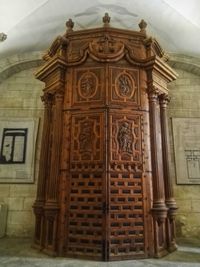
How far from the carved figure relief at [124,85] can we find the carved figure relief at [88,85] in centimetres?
34

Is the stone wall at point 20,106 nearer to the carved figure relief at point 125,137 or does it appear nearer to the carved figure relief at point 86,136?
the carved figure relief at point 86,136

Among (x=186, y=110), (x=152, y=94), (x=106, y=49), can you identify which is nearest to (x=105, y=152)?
(x=152, y=94)

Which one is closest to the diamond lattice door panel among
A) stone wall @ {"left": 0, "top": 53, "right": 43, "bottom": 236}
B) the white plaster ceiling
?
the white plaster ceiling

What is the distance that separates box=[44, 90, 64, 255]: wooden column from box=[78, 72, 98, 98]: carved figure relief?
320mm

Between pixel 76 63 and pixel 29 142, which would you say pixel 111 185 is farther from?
pixel 29 142

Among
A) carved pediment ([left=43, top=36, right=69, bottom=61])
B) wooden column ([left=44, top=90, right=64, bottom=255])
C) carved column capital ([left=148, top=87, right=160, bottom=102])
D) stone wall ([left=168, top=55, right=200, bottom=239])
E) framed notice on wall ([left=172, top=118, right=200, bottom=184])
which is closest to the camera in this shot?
wooden column ([left=44, top=90, right=64, bottom=255])

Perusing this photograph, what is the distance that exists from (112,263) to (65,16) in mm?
3941

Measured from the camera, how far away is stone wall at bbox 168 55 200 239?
4.21 metres

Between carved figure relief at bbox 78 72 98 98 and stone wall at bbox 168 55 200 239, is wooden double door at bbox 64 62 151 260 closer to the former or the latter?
carved figure relief at bbox 78 72 98 98

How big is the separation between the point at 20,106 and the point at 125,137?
2666mm

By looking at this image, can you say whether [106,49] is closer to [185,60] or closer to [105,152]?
[105,152]

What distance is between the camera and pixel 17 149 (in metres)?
A: 4.48

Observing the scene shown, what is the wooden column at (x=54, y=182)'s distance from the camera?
3018 millimetres

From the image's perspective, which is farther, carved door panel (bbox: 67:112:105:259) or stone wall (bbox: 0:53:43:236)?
stone wall (bbox: 0:53:43:236)
